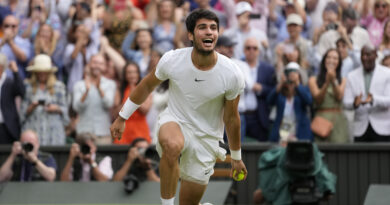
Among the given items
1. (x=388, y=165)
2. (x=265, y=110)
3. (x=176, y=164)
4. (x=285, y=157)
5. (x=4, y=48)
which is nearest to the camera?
(x=176, y=164)

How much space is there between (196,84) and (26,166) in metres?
4.55

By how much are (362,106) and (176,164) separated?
520 centimetres

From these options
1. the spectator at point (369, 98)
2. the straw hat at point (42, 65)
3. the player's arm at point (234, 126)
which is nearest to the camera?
the player's arm at point (234, 126)

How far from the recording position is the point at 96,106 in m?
13.1

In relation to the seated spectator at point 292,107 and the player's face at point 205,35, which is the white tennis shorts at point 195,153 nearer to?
the player's face at point 205,35

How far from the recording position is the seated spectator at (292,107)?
12.7 metres

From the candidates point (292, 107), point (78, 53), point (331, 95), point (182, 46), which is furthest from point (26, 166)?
point (331, 95)

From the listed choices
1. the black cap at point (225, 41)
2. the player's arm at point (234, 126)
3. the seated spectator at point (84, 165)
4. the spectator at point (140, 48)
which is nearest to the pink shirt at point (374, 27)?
the black cap at point (225, 41)

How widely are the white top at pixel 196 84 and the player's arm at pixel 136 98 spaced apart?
10cm

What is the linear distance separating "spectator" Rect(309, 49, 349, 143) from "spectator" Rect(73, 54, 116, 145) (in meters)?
2.82

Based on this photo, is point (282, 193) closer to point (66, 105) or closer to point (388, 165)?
point (388, 165)

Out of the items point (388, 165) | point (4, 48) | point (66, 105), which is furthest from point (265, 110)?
point (4, 48)

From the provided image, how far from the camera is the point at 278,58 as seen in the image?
13.6m

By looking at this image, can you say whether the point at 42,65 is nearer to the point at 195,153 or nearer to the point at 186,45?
the point at 186,45
